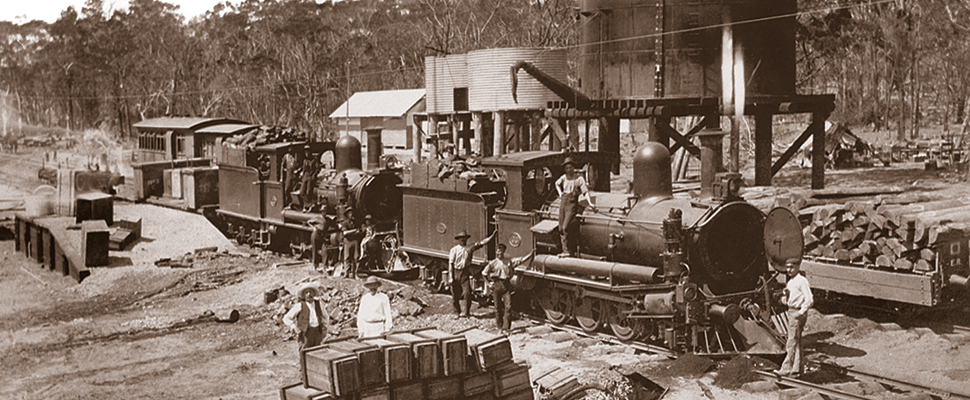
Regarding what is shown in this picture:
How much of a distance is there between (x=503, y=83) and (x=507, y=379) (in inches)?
801

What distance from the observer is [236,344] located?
16.1m

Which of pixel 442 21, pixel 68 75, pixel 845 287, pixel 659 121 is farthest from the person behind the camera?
pixel 68 75

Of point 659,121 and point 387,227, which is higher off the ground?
point 659,121

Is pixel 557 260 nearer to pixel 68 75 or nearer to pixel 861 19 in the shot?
pixel 861 19

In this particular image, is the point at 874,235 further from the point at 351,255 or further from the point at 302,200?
the point at 302,200

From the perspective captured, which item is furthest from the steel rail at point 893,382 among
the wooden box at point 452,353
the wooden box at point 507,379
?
the wooden box at point 452,353

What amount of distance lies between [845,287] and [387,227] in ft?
36.6

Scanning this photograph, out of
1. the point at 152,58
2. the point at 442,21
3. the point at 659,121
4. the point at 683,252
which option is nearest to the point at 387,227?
the point at 659,121

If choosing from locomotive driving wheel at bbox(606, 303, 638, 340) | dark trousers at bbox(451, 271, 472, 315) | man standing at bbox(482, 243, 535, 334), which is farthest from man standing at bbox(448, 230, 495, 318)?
locomotive driving wheel at bbox(606, 303, 638, 340)

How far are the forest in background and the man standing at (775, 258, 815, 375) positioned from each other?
18.0 meters

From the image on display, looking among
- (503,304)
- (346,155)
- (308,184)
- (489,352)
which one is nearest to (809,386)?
(489,352)

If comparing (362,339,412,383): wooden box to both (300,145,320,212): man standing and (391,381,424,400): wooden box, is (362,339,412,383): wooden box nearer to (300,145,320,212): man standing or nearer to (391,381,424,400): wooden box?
(391,381,424,400): wooden box

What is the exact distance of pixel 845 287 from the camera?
15445mm

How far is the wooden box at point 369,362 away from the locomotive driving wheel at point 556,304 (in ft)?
21.1
